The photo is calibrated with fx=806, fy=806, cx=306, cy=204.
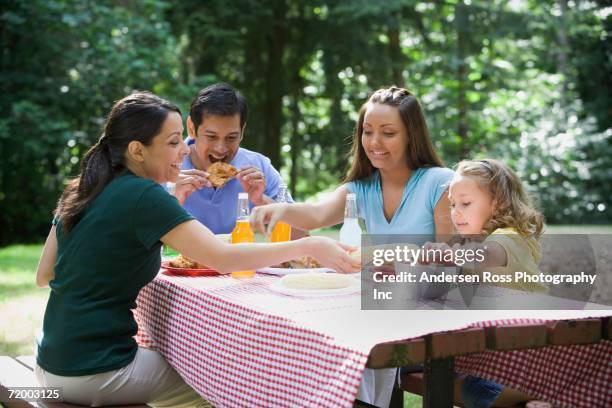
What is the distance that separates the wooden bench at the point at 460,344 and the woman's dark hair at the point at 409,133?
150cm

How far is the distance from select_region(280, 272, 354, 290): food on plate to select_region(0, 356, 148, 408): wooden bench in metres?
0.63

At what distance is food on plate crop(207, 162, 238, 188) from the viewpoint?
12.4 ft

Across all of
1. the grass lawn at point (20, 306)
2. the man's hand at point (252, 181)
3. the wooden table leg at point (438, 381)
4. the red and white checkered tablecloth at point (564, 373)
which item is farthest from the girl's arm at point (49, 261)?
the grass lawn at point (20, 306)

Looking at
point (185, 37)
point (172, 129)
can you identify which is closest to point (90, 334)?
point (172, 129)

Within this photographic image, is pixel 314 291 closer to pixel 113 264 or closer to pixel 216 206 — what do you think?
pixel 113 264

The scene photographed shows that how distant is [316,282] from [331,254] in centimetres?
14

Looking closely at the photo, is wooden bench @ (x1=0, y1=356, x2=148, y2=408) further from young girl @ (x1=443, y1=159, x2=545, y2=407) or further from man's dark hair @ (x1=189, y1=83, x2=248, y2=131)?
man's dark hair @ (x1=189, y1=83, x2=248, y2=131)

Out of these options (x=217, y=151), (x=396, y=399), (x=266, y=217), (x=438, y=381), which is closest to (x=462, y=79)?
(x=217, y=151)

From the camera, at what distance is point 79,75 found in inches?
472

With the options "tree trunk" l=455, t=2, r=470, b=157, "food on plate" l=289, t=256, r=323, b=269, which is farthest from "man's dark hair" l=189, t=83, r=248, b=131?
"tree trunk" l=455, t=2, r=470, b=157

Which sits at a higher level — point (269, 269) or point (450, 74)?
point (450, 74)

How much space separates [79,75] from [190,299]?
33.1 ft

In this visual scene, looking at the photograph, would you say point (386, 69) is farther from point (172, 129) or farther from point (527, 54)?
point (172, 129)

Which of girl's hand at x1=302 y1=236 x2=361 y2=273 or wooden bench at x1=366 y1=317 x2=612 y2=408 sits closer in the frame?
wooden bench at x1=366 y1=317 x2=612 y2=408
